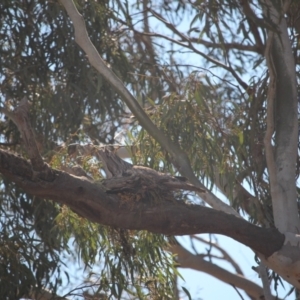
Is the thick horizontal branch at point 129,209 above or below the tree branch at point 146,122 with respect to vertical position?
below

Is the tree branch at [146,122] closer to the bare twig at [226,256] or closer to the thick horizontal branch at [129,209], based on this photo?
the thick horizontal branch at [129,209]

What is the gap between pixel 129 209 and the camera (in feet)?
13.6

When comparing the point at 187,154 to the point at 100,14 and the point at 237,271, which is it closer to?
the point at 100,14

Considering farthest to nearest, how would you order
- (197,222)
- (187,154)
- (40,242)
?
(40,242) → (187,154) → (197,222)

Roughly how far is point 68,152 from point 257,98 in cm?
149

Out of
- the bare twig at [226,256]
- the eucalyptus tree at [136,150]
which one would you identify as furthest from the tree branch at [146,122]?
the bare twig at [226,256]

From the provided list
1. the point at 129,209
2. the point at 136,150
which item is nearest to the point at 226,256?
the point at 136,150

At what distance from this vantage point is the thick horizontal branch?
3865mm

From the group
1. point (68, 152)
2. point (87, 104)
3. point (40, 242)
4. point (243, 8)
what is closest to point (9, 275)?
point (40, 242)

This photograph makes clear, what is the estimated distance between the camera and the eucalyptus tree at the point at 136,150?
424 cm

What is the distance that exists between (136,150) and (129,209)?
1.74 meters

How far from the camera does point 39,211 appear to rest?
22.1ft

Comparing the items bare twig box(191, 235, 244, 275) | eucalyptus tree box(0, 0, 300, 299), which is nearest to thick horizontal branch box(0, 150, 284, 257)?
eucalyptus tree box(0, 0, 300, 299)

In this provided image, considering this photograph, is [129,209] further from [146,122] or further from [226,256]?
[226,256]
